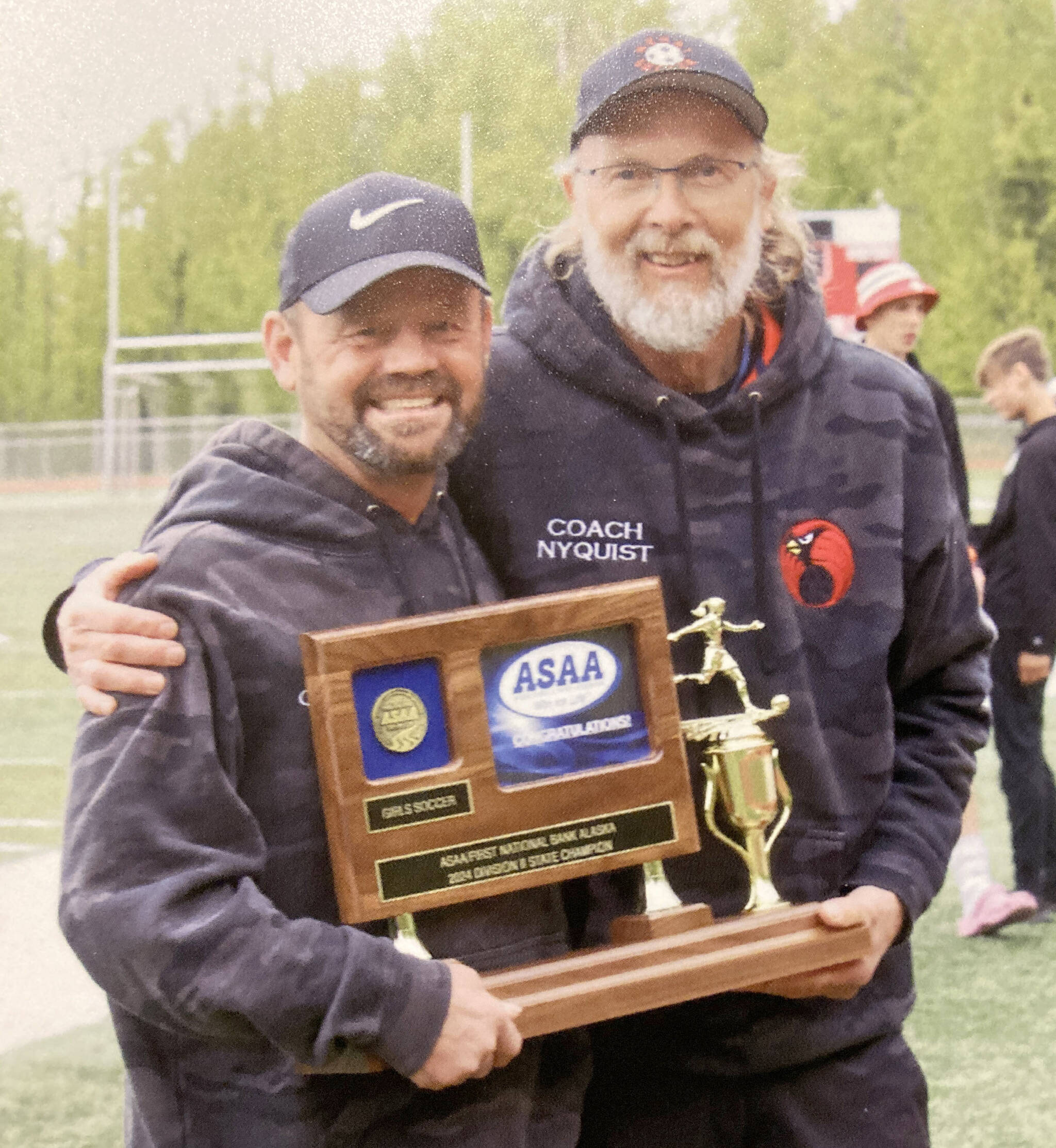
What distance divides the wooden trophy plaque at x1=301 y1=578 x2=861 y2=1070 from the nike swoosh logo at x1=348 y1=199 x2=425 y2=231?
330 mm

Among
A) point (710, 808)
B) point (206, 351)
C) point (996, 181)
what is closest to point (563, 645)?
point (710, 808)

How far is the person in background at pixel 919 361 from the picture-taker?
4.05m

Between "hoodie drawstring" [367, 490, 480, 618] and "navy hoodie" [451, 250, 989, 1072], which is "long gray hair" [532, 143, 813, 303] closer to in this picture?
"navy hoodie" [451, 250, 989, 1072]

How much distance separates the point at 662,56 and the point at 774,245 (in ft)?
0.85

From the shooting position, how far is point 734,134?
1495 millimetres

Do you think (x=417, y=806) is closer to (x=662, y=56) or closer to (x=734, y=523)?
(x=734, y=523)

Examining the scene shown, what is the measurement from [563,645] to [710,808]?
25 centimetres

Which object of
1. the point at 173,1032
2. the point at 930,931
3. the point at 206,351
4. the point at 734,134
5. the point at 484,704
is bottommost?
the point at 930,931

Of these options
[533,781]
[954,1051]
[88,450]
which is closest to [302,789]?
[533,781]

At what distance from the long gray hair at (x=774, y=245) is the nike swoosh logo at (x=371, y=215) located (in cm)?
33

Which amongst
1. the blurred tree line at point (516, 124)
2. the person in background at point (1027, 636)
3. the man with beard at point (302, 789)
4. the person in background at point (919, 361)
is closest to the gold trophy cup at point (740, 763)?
the man with beard at point (302, 789)

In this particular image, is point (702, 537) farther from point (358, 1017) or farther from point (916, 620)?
point (358, 1017)

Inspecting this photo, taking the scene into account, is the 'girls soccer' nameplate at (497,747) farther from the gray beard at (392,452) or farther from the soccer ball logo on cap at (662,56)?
the soccer ball logo on cap at (662,56)

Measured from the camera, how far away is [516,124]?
197 cm
